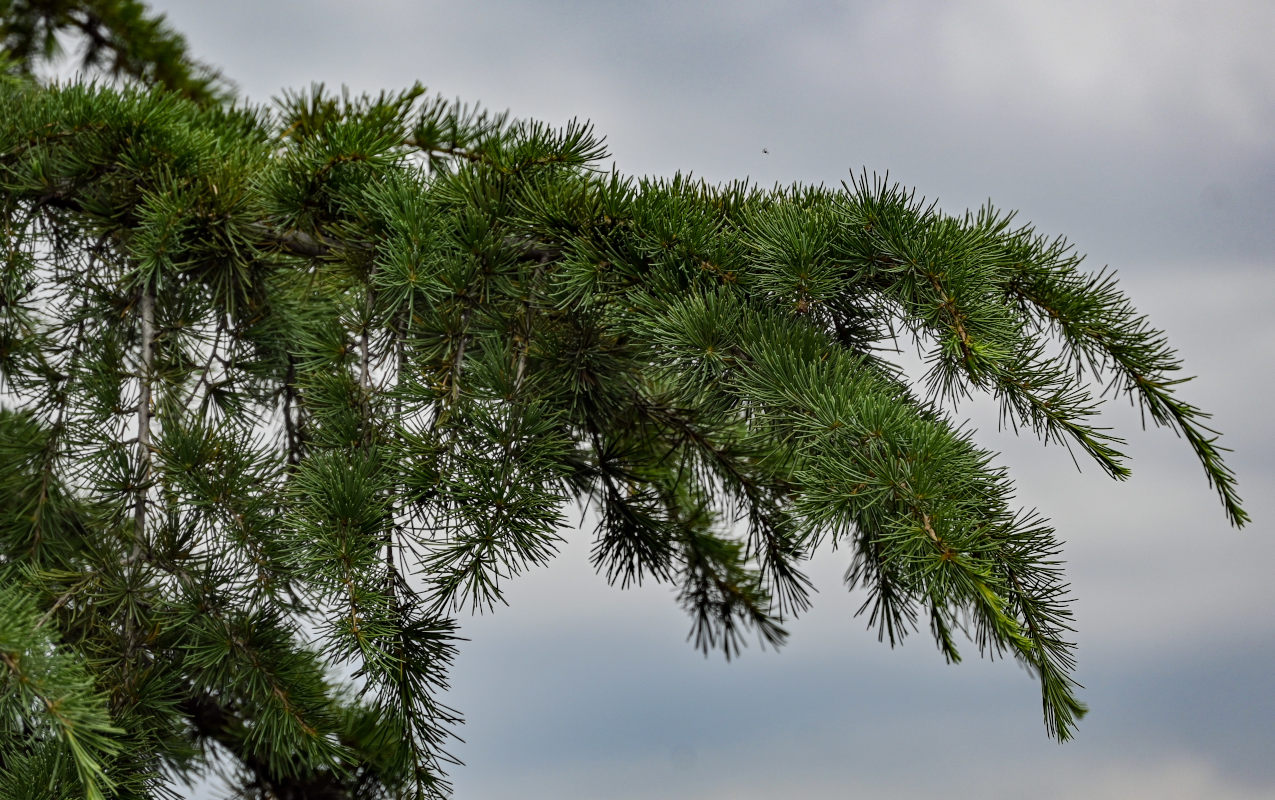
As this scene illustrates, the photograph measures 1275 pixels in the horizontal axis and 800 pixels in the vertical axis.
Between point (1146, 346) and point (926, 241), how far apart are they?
19cm

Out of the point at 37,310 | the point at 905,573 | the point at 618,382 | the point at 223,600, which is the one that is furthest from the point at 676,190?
the point at 37,310

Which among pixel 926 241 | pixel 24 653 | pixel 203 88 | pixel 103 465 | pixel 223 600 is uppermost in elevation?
pixel 203 88

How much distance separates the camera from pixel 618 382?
1057mm

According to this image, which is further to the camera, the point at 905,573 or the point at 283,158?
the point at 283,158

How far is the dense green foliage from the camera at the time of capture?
790 millimetres

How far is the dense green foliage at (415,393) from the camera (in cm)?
79

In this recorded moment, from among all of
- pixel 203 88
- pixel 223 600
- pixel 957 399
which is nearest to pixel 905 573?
pixel 957 399

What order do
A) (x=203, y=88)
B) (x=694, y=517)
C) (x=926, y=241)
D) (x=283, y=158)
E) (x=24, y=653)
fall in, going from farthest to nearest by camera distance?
(x=203, y=88), (x=694, y=517), (x=283, y=158), (x=926, y=241), (x=24, y=653)

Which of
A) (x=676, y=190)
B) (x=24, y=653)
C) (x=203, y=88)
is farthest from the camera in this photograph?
(x=203, y=88)

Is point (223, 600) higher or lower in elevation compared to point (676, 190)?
lower

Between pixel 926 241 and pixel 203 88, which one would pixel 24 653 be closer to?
pixel 926 241

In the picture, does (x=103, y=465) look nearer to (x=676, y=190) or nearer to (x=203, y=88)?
(x=676, y=190)

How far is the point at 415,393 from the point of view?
946 mm

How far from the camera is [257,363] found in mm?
1212
